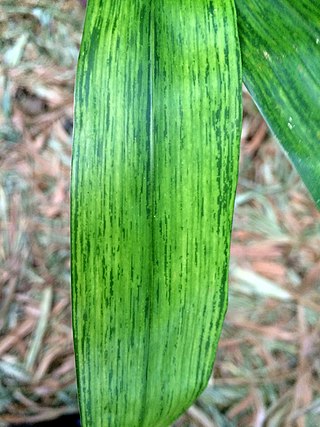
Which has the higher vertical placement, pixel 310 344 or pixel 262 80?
pixel 262 80

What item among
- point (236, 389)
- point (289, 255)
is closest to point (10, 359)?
point (236, 389)

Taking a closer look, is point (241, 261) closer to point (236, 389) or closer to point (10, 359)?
point (236, 389)

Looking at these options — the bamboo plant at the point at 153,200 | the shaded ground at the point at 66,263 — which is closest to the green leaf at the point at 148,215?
the bamboo plant at the point at 153,200

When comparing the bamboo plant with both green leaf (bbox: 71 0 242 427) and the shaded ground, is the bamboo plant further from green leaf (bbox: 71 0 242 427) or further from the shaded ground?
the shaded ground

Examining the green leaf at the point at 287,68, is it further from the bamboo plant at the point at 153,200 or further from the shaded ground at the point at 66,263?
the shaded ground at the point at 66,263

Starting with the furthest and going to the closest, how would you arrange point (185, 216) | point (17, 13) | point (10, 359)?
point (17, 13) → point (10, 359) → point (185, 216)

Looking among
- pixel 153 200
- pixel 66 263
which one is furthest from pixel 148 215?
pixel 66 263
